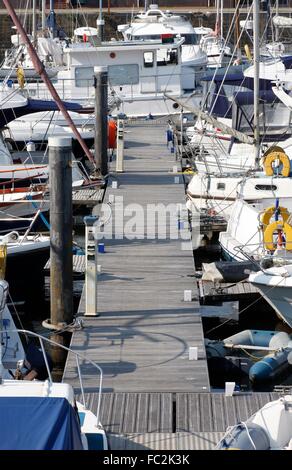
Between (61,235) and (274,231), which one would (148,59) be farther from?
(61,235)

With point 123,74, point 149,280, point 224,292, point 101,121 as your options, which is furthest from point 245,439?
point 123,74

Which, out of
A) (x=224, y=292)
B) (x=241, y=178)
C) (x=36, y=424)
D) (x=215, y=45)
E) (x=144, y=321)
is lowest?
(x=215, y=45)

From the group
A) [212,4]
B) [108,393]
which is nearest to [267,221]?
[108,393]

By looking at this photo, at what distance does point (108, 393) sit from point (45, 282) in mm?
6277

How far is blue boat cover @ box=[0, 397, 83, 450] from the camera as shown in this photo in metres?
7.95

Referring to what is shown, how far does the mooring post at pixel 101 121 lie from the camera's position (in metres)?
23.0

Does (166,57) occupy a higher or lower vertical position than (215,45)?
higher

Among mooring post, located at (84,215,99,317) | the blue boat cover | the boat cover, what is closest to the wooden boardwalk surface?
mooring post, located at (84,215,99,317)

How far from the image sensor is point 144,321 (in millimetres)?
13656

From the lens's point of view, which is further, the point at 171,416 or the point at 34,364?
the point at 34,364

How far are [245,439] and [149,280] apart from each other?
20.2 feet

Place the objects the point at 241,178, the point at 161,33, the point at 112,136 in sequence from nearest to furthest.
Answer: the point at 241,178, the point at 112,136, the point at 161,33

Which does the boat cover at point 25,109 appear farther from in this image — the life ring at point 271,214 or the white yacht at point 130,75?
the life ring at point 271,214

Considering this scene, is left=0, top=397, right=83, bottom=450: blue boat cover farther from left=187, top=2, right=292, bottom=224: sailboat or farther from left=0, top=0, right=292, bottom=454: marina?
left=187, top=2, right=292, bottom=224: sailboat
